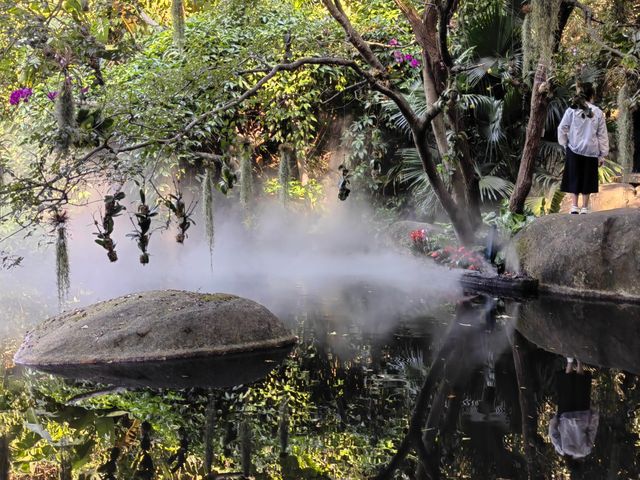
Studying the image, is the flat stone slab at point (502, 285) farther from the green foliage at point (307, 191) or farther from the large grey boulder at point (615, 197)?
the green foliage at point (307, 191)

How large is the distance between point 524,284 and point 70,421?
619cm

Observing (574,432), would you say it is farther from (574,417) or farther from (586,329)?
(586,329)

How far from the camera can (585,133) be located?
9547mm

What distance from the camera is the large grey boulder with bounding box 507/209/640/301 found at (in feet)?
28.6

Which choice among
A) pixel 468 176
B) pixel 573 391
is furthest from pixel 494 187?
pixel 573 391

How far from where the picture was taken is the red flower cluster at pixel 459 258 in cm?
1091

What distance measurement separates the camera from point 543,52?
8.08 meters

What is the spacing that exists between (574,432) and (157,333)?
3645mm

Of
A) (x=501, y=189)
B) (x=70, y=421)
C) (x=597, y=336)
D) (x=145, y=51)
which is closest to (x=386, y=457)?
(x=70, y=421)

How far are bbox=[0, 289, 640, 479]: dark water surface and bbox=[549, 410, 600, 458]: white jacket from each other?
0.19 ft

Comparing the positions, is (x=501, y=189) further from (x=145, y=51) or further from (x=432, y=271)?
(x=145, y=51)

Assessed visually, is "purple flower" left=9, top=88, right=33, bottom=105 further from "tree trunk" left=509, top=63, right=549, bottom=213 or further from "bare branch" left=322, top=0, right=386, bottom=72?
"tree trunk" left=509, top=63, right=549, bottom=213

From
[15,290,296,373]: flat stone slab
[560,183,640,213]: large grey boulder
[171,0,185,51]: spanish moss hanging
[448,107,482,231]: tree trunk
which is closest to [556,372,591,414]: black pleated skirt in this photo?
[15,290,296,373]: flat stone slab

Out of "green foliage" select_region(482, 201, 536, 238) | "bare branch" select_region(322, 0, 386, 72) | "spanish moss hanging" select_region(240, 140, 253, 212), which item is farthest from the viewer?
"green foliage" select_region(482, 201, 536, 238)
